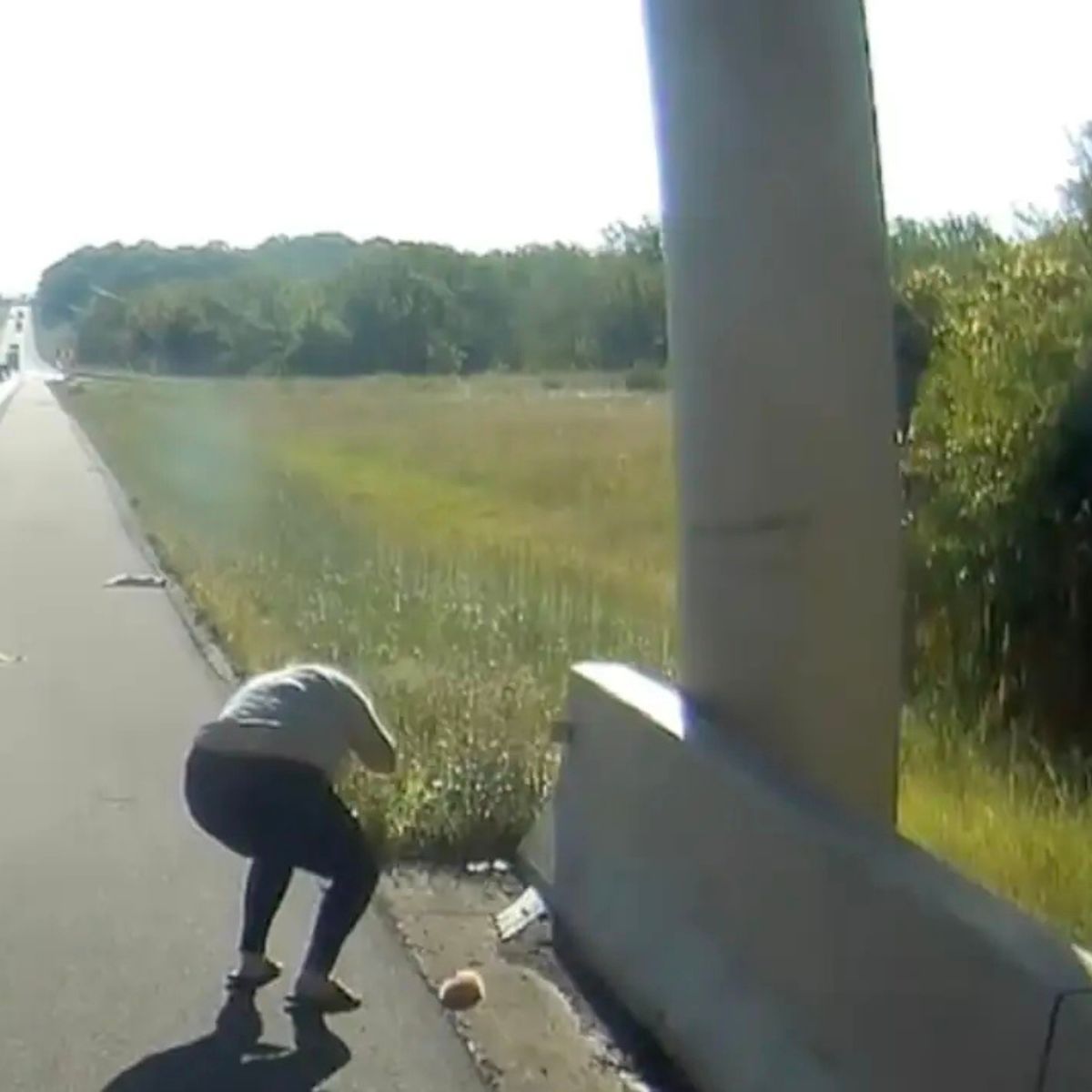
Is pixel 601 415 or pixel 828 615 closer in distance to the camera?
pixel 828 615

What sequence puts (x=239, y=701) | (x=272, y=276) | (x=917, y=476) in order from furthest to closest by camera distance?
1. (x=272, y=276)
2. (x=917, y=476)
3. (x=239, y=701)

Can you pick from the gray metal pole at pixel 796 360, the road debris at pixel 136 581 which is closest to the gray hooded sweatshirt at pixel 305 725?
the gray metal pole at pixel 796 360

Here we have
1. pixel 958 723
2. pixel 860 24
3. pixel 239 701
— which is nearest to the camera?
pixel 860 24

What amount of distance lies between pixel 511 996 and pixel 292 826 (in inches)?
34.7

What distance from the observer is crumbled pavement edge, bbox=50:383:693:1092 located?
7.14 metres

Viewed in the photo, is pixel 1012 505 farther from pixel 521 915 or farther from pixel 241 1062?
pixel 241 1062

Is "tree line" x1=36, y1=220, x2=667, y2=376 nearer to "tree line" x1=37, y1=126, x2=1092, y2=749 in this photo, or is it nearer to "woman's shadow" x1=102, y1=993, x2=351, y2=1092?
"tree line" x1=37, y1=126, x2=1092, y2=749

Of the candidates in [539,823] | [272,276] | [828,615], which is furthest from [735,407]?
[272,276]


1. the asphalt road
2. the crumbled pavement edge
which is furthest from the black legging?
the crumbled pavement edge

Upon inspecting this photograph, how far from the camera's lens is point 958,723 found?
1323cm

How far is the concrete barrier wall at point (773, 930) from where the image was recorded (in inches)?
198

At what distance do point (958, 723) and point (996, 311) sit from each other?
2.99 meters

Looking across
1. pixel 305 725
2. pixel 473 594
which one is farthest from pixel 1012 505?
pixel 305 725

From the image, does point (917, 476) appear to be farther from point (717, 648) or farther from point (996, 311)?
point (717, 648)
